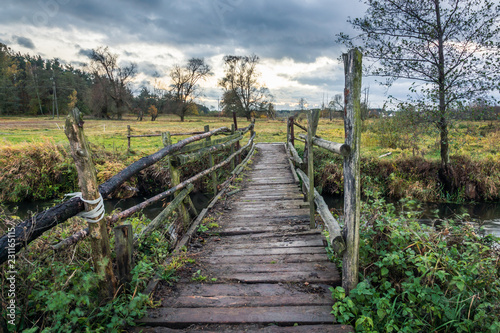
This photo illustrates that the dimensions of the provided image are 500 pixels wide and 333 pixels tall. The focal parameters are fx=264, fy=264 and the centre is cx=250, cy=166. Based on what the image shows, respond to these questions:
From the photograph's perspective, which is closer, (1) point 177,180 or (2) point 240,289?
(2) point 240,289

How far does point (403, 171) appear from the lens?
1034 cm

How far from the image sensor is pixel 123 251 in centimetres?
216

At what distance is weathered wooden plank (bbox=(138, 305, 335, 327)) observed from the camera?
6.31ft

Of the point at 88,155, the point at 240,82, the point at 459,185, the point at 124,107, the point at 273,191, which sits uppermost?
the point at 240,82

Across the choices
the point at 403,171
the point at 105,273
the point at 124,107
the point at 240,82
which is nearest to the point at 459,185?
the point at 403,171

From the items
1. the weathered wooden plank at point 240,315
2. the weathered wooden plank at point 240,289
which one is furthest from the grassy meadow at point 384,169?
the weathered wooden plank at point 240,315

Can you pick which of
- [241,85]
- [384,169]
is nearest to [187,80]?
[241,85]

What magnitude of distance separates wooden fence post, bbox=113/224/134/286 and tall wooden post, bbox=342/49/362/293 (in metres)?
1.82

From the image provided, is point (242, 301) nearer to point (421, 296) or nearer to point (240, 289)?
point (240, 289)

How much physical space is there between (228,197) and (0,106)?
160 feet

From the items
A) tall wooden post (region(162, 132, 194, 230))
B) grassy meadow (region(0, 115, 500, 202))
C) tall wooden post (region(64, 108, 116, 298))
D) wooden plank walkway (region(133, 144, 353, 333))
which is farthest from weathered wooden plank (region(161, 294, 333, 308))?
grassy meadow (region(0, 115, 500, 202))

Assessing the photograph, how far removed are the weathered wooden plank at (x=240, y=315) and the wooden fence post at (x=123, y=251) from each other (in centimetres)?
37

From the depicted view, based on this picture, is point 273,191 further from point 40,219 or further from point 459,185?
point 459,185

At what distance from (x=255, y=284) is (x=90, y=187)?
1.61 m
